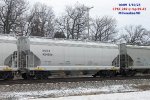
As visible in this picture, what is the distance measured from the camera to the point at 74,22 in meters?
79.0

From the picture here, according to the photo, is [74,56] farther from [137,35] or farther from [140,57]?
[137,35]

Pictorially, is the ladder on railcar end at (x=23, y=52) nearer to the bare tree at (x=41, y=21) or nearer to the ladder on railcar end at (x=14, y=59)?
the ladder on railcar end at (x=14, y=59)

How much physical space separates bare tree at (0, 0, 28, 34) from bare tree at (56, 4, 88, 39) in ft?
41.8

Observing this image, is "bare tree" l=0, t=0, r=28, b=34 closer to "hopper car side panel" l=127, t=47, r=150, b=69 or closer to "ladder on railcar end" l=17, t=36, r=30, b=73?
"hopper car side panel" l=127, t=47, r=150, b=69

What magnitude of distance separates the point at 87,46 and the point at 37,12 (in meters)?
43.5

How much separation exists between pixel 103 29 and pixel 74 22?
19.5m

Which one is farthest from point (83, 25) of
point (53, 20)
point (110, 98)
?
point (110, 98)

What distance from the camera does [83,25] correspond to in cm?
7794

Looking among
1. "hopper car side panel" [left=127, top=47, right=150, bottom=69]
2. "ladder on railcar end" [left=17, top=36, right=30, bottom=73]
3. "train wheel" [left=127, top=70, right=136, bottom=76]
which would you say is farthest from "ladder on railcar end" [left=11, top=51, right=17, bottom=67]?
"train wheel" [left=127, top=70, right=136, bottom=76]

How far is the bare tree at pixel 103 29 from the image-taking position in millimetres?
93188

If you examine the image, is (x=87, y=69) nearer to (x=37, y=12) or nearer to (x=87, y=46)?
(x=87, y=46)

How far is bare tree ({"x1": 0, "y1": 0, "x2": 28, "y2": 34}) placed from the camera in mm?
64450

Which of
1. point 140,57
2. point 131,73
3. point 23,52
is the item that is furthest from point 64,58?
point 140,57

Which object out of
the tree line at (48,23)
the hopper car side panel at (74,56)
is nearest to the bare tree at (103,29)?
the tree line at (48,23)
